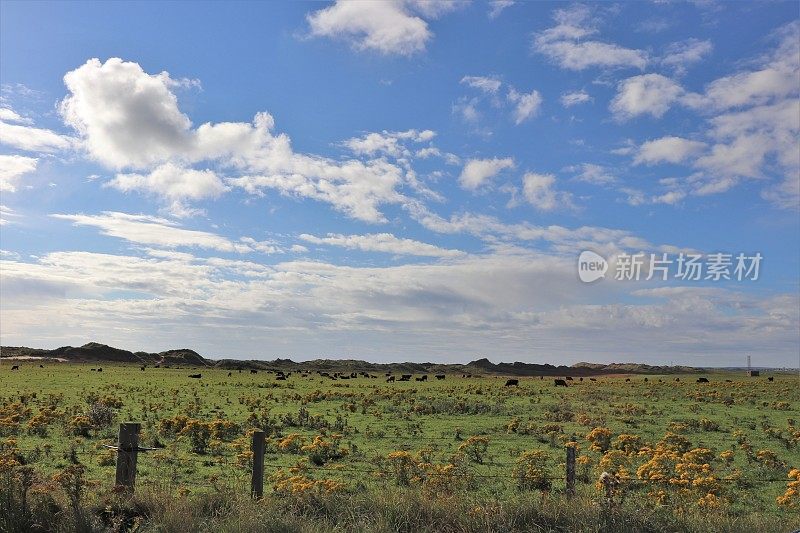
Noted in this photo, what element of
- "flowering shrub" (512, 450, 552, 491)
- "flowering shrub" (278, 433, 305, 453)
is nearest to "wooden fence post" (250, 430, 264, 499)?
"flowering shrub" (512, 450, 552, 491)

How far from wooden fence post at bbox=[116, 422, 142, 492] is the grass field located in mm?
277

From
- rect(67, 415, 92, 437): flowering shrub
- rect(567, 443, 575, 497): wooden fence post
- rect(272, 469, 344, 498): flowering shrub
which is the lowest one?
rect(67, 415, 92, 437): flowering shrub

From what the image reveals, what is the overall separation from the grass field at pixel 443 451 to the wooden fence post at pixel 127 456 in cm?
28

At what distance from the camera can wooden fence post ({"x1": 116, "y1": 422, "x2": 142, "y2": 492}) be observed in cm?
1088

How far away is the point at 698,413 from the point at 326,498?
1212 inches

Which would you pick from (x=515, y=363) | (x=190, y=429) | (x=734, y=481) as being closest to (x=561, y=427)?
(x=734, y=481)

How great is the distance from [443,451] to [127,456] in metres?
11.9

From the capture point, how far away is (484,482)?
51.8 ft

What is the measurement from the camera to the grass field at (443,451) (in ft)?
39.2

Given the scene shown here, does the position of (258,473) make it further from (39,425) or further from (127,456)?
(39,425)

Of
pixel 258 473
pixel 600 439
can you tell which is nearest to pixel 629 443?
pixel 600 439

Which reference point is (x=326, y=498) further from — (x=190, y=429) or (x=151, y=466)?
(x=190, y=429)

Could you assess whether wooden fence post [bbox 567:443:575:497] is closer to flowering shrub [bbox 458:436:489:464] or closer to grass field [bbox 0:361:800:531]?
grass field [bbox 0:361:800:531]

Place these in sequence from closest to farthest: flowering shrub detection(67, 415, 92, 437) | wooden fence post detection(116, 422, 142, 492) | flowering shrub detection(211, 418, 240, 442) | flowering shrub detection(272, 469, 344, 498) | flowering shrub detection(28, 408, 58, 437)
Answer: flowering shrub detection(272, 469, 344, 498), wooden fence post detection(116, 422, 142, 492), flowering shrub detection(211, 418, 240, 442), flowering shrub detection(28, 408, 58, 437), flowering shrub detection(67, 415, 92, 437)
